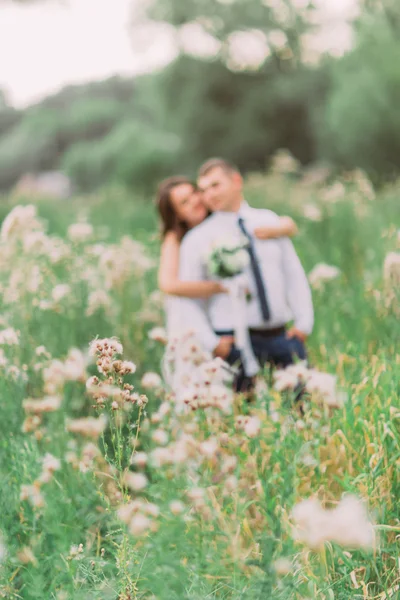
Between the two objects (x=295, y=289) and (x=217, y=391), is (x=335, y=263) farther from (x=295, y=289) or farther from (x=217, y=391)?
(x=217, y=391)

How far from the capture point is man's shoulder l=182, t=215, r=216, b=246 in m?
3.35

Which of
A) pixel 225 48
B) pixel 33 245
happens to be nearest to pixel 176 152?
pixel 225 48

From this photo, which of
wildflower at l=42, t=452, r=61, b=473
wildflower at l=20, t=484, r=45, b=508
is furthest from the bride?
wildflower at l=20, t=484, r=45, b=508

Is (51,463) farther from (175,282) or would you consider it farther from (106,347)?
(175,282)

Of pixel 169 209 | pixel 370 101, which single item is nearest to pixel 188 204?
pixel 169 209

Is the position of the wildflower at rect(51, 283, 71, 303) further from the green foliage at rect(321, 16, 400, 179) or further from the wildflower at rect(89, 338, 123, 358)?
the green foliage at rect(321, 16, 400, 179)

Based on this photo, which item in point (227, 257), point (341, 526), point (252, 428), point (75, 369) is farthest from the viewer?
point (227, 257)

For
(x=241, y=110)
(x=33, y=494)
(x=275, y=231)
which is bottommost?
(x=33, y=494)

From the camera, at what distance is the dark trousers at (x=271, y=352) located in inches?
133

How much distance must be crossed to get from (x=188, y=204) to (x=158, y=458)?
5.44 ft

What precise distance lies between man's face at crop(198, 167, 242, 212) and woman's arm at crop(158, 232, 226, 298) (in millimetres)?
293

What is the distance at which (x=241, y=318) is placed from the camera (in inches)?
128

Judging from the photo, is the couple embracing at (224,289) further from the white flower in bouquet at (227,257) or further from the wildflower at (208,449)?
the wildflower at (208,449)

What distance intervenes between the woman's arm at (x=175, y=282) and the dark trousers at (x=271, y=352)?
21 centimetres
